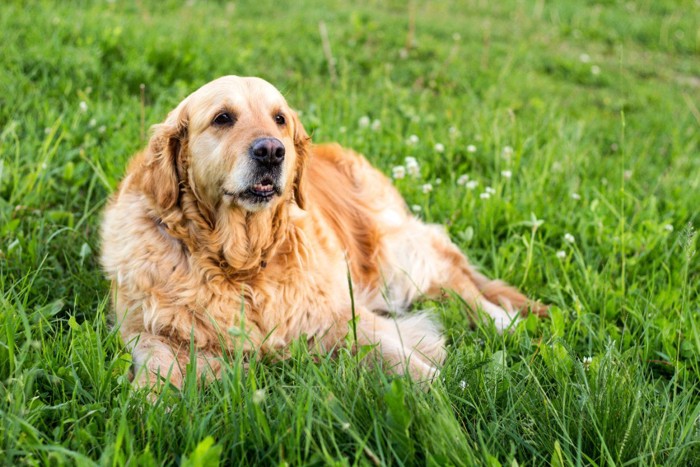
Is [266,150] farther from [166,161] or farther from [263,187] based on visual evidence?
[166,161]

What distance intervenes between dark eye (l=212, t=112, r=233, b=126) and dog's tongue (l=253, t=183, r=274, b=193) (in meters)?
0.28

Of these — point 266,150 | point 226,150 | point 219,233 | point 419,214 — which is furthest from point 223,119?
point 419,214

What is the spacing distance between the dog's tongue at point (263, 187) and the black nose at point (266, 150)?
0.09 m

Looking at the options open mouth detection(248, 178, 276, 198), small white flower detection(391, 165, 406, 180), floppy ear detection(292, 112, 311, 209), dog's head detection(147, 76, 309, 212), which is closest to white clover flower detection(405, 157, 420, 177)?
small white flower detection(391, 165, 406, 180)

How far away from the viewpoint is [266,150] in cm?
250

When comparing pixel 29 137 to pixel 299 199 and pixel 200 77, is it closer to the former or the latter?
pixel 200 77

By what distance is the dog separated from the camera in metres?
2.57

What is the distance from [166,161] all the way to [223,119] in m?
0.28

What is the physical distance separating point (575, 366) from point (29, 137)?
3211 millimetres

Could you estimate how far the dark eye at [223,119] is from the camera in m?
2.64

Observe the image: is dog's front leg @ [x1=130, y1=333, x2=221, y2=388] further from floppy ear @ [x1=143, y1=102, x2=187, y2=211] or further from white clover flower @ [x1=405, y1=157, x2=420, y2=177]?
white clover flower @ [x1=405, y1=157, x2=420, y2=177]

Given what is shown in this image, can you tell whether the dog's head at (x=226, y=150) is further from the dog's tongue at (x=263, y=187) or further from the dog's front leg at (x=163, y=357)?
the dog's front leg at (x=163, y=357)

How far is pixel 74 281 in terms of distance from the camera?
3072 millimetres

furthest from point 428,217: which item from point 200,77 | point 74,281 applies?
point 200,77
